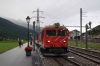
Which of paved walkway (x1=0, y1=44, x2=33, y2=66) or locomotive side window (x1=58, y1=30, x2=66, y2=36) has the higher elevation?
locomotive side window (x1=58, y1=30, x2=66, y2=36)

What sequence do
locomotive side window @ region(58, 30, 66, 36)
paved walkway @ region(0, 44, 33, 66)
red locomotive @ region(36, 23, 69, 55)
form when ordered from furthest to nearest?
locomotive side window @ region(58, 30, 66, 36)
red locomotive @ region(36, 23, 69, 55)
paved walkway @ region(0, 44, 33, 66)

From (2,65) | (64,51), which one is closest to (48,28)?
(64,51)

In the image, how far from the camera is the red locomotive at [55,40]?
21453mm

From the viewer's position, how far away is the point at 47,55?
76.7ft

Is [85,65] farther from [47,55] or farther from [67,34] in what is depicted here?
[47,55]

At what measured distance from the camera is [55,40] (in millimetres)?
21594

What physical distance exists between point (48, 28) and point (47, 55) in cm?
317

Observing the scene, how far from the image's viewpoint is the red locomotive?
21.5 meters

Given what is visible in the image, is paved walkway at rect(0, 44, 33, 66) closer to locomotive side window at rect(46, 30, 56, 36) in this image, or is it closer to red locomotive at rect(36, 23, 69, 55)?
red locomotive at rect(36, 23, 69, 55)

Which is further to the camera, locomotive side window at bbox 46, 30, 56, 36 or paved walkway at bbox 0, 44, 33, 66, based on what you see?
locomotive side window at bbox 46, 30, 56, 36

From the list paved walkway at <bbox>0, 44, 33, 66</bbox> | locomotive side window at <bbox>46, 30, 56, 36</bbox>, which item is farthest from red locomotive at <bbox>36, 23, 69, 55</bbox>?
paved walkway at <bbox>0, 44, 33, 66</bbox>

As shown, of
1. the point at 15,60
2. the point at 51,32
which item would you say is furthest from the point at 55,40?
the point at 15,60

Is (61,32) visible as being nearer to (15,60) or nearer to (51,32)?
(51,32)

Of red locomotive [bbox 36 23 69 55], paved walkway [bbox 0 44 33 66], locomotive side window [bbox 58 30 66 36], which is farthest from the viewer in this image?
locomotive side window [bbox 58 30 66 36]
